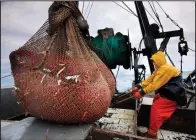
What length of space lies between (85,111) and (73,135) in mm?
242

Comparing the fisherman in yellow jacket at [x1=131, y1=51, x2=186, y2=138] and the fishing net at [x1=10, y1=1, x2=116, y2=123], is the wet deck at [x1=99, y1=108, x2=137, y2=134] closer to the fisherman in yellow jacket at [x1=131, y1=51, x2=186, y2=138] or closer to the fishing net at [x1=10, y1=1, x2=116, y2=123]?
the fisherman in yellow jacket at [x1=131, y1=51, x2=186, y2=138]

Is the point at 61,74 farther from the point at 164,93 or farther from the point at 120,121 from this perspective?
the point at 164,93

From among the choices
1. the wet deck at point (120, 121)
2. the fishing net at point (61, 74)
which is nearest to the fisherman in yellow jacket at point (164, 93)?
the wet deck at point (120, 121)

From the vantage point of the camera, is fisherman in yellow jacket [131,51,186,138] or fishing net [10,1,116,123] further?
fisherman in yellow jacket [131,51,186,138]

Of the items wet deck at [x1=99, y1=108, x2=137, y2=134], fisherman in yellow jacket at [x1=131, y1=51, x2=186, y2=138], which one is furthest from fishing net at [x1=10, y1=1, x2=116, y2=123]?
fisherman in yellow jacket at [x1=131, y1=51, x2=186, y2=138]

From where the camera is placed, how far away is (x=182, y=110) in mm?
4211

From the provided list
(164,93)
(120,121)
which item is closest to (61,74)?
(120,121)

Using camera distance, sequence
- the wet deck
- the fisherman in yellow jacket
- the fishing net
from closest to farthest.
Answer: the fishing net < the wet deck < the fisherman in yellow jacket

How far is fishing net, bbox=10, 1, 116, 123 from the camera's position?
162 cm

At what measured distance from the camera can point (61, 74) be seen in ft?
5.32

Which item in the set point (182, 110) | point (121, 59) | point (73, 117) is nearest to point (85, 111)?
point (73, 117)

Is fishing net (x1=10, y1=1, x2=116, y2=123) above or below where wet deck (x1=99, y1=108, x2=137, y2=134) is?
above

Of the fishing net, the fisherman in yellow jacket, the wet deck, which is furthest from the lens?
the fisherman in yellow jacket

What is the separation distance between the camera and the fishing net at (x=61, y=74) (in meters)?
1.62
